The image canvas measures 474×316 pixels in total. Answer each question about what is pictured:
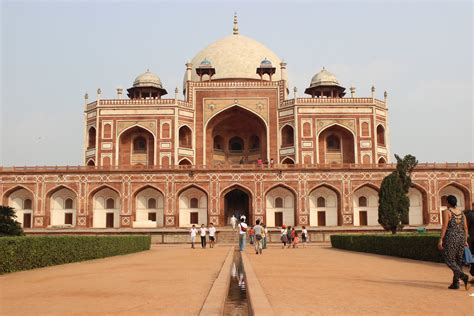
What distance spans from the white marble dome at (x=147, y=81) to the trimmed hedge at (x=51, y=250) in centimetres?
2587

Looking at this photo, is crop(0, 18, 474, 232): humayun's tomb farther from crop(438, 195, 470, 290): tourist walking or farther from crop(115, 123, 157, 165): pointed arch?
crop(438, 195, 470, 290): tourist walking

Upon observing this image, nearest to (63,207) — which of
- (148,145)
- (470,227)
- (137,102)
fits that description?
(148,145)

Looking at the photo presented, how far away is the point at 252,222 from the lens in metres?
34.0

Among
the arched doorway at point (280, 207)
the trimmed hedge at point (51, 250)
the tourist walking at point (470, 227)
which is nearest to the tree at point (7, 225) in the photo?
the trimmed hedge at point (51, 250)

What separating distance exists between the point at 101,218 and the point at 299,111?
1644cm

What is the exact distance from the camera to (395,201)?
2639 cm

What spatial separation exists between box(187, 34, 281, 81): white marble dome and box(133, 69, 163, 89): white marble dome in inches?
163

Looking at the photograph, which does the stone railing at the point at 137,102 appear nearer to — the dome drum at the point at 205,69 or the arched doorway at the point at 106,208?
the dome drum at the point at 205,69

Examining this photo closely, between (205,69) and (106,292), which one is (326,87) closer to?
(205,69)

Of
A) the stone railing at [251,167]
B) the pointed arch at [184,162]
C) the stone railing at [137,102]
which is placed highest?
the stone railing at [137,102]

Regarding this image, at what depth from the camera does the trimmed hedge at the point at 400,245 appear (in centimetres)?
1275

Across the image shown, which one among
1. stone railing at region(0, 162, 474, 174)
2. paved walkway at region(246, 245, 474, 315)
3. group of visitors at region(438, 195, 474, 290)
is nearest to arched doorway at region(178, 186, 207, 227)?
stone railing at region(0, 162, 474, 174)

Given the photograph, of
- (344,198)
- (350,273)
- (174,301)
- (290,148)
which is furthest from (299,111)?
(174,301)

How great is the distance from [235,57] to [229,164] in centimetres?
1177
